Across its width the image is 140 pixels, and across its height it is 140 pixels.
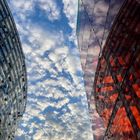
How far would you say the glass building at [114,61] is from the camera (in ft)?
54.9

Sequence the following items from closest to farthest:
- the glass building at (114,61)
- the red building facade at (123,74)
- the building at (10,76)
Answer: the red building facade at (123,74) < the glass building at (114,61) < the building at (10,76)

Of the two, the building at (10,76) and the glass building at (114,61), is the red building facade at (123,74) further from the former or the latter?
the building at (10,76)

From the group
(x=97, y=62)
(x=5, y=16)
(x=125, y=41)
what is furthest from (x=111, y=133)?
(x=5, y=16)

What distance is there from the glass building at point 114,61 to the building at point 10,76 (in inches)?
415

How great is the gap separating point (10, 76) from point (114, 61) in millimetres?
20110

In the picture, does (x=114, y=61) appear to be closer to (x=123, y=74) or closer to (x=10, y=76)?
(x=123, y=74)

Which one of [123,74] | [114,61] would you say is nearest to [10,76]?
[114,61]

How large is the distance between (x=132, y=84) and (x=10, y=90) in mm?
23655

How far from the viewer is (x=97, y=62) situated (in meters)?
25.7

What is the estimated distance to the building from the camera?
34.1 meters

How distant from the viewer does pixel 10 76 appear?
36.8 m

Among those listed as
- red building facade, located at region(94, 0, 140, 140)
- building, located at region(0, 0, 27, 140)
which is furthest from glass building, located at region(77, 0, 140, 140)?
building, located at region(0, 0, 27, 140)

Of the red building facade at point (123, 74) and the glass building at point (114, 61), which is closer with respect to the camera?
the red building facade at point (123, 74)

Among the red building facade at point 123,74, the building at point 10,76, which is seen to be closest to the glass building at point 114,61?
the red building facade at point 123,74
